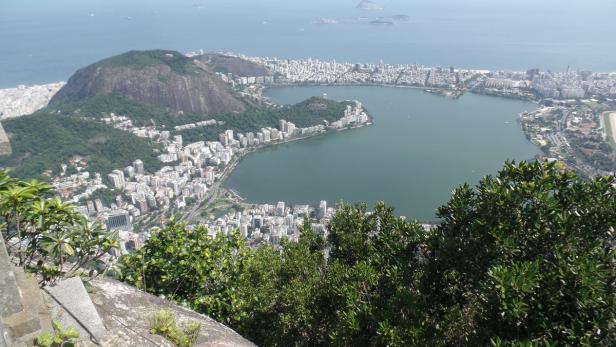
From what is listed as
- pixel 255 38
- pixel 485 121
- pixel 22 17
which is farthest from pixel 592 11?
pixel 22 17

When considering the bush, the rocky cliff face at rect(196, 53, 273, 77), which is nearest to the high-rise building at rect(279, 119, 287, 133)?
the rocky cliff face at rect(196, 53, 273, 77)

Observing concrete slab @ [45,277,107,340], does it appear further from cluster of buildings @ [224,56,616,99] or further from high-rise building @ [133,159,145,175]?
cluster of buildings @ [224,56,616,99]

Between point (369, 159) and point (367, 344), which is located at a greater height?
point (367, 344)

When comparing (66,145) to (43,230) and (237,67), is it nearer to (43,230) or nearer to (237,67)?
(43,230)

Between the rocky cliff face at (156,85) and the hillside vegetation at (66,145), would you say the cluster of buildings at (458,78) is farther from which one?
the hillside vegetation at (66,145)

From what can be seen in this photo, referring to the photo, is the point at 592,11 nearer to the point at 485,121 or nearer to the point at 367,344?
the point at 485,121

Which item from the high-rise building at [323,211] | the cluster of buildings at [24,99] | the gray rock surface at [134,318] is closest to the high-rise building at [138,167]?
the high-rise building at [323,211]
